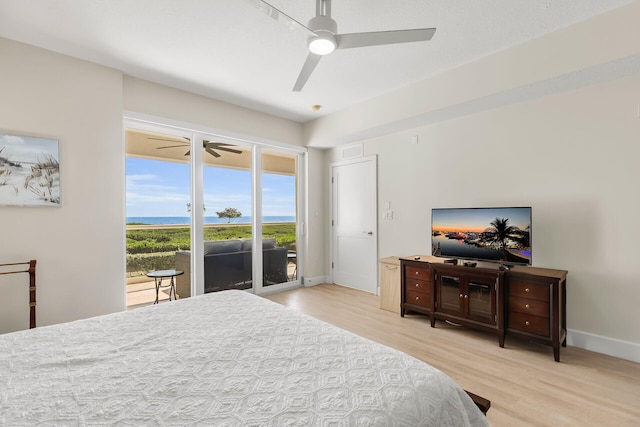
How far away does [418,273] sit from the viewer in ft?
11.6

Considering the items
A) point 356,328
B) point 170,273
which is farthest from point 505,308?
point 170,273

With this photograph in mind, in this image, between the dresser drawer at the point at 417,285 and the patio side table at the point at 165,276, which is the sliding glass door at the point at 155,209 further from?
the dresser drawer at the point at 417,285

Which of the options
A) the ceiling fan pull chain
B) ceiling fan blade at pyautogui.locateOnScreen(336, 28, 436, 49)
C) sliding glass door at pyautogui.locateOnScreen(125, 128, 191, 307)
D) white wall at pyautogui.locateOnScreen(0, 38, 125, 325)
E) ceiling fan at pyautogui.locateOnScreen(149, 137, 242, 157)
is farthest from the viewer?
ceiling fan at pyautogui.locateOnScreen(149, 137, 242, 157)

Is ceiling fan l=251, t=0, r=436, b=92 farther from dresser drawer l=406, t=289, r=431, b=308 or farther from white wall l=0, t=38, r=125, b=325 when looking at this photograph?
dresser drawer l=406, t=289, r=431, b=308

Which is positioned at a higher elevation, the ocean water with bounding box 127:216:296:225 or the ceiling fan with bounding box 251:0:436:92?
the ceiling fan with bounding box 251:0:436:92

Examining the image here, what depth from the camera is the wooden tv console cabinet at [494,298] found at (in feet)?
8.66

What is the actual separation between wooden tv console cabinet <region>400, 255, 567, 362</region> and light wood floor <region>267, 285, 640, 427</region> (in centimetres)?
16

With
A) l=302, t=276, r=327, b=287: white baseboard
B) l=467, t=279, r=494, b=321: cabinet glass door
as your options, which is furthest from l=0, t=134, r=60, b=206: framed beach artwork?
l=467, t=279, r=494, b=321: cabinet glass door

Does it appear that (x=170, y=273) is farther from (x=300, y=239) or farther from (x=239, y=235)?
(x=300, y=239)

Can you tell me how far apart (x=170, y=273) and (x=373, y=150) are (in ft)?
10.7

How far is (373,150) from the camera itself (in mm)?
4680

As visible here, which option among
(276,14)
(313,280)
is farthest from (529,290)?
(313,280)

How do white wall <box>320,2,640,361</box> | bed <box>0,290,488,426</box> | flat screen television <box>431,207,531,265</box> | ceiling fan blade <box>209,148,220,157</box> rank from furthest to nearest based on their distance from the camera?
ceiling fan blade <box>209,148,220,157</box>
flat screen television <box>431,207,531,265</box>
white wall <box>320,2,640,361</box>
bed <box>0,290,488,426</box>

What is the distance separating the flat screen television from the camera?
292 cm
